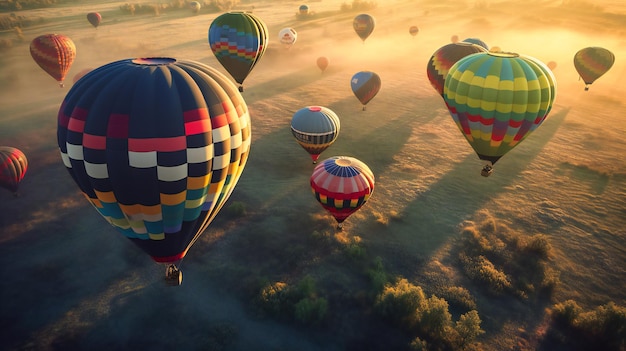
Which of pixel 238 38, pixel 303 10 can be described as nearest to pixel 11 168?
pixel 238 38

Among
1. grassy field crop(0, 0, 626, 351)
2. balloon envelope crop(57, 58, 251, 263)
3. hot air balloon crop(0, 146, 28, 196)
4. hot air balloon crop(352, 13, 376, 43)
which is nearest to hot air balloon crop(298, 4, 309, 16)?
hot air balloon crop(352, 13, 376, 43)

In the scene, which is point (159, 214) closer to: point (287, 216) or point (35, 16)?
point (287, 216)

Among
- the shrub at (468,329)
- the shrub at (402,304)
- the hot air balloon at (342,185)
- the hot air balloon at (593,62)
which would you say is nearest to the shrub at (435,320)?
the shrub at (402,304)

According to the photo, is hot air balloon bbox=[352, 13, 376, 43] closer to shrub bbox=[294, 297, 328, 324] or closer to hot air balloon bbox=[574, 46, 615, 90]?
hot air balloon bbox=[574, 46, 615, 90]

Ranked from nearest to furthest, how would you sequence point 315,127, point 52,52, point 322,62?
point 315,127 → point 52,52 → point 322,62

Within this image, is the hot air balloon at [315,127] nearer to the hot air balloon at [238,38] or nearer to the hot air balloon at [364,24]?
the hot air balloon at [238,38]

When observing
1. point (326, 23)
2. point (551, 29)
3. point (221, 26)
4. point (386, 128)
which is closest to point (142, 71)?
A: point (221, 26)

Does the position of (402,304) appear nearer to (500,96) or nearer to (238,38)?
(500,96)
